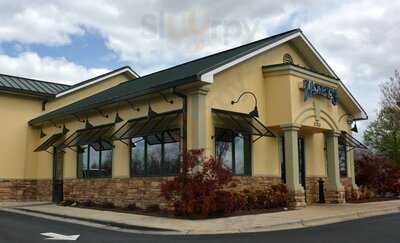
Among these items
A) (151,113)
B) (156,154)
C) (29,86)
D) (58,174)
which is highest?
(29,86)

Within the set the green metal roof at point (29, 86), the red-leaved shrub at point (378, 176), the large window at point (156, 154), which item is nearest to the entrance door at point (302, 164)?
the red-leaved shrub at point (378, 176)

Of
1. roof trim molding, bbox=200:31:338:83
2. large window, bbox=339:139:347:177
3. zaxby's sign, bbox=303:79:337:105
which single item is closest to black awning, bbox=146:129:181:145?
roof trim molding, bbox=200:31:338:83

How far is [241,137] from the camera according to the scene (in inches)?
696

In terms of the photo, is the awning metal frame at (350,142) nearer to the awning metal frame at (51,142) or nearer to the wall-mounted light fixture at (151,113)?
the wall-mounted light fixture at (151,113)

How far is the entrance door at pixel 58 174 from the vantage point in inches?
925

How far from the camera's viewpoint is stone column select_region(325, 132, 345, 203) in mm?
20234

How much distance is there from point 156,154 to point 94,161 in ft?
15.5

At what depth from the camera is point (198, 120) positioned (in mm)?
16078

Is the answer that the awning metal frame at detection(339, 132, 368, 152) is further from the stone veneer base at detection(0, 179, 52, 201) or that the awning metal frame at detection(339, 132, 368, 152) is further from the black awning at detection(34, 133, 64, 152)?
the stone veneer base at detection(0, 179, 52, 201)

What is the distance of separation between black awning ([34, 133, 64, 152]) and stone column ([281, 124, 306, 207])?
37.4ft

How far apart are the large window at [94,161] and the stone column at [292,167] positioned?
732 cm

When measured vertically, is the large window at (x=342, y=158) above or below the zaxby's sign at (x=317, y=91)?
below

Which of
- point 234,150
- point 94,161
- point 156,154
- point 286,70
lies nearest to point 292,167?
point 234,150

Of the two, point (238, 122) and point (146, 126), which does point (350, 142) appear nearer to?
point (238, 122)
